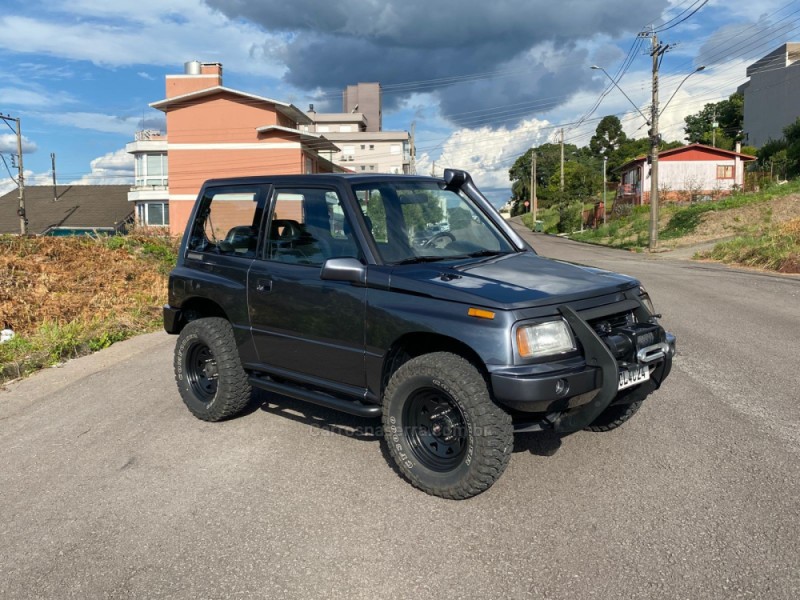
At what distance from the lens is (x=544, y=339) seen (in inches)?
147

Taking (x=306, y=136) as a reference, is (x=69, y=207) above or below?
below

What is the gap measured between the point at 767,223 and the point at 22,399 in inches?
1216

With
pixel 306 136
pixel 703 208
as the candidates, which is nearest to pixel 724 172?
pixel 703 208

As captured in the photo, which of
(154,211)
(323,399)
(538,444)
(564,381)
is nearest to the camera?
(564,381)

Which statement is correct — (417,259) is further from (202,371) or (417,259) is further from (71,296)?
(71,296)

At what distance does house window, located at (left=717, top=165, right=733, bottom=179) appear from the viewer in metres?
54.2

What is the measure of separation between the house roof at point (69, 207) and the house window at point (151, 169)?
3493mm

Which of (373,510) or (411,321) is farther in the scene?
(411,321)

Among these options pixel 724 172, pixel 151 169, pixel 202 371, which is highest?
pixel 151 169

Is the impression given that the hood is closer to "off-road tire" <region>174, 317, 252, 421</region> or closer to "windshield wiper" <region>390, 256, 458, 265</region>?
"windshield wiper" <region>390, 256, 458, 265</region>

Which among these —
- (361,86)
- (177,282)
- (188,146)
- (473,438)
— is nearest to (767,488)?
(473,438)

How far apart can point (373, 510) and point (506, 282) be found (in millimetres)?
1499

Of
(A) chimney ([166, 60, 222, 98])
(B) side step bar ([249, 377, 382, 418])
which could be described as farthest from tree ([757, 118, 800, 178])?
(B) side step bar ([249, 377, 382, 418])

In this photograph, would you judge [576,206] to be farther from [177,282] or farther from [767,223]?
[177,282]
